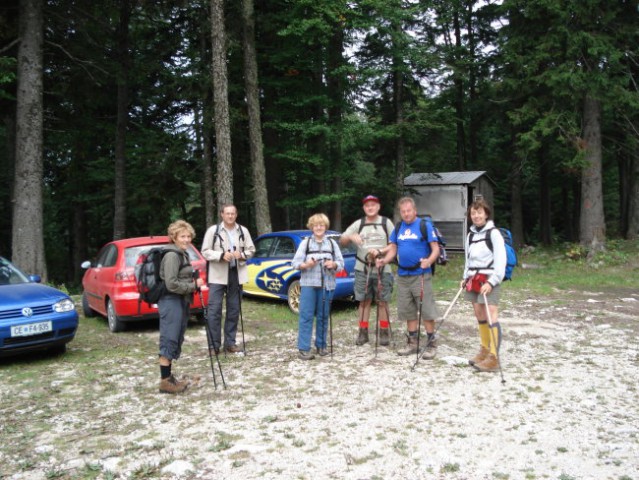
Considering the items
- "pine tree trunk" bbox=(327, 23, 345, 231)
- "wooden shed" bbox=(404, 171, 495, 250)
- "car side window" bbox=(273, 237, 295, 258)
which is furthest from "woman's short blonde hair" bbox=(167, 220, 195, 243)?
"wooden shed" bbox=(404, 171, 495, 250)

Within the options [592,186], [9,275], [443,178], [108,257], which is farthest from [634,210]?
[9,275]

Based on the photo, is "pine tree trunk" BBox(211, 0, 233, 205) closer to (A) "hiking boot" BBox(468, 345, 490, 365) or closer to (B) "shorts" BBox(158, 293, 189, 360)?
(B) "shorts" BBox(158, 293, 189, 360)

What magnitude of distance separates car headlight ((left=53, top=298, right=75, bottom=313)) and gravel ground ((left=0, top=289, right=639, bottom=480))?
76cm

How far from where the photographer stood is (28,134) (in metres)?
12.4

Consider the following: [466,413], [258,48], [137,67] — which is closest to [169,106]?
[137,67]

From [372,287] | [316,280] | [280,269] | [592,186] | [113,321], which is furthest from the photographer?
[592,186]

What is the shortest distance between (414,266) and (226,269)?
2490 millimetres

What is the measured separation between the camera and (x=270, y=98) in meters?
19.5

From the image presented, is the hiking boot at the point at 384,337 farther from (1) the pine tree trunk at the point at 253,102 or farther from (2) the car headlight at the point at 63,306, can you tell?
(1) the pine tree trunk at the point at 253,102

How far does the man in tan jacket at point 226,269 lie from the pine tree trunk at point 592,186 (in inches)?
535

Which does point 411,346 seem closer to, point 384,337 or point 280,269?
point 384,337

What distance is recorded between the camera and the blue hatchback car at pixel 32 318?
6469mm

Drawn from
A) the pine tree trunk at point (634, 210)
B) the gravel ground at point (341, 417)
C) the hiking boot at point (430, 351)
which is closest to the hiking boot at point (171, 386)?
the gravel ground at point (341, 417)

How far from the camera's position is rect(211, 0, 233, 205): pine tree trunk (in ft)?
41.3
